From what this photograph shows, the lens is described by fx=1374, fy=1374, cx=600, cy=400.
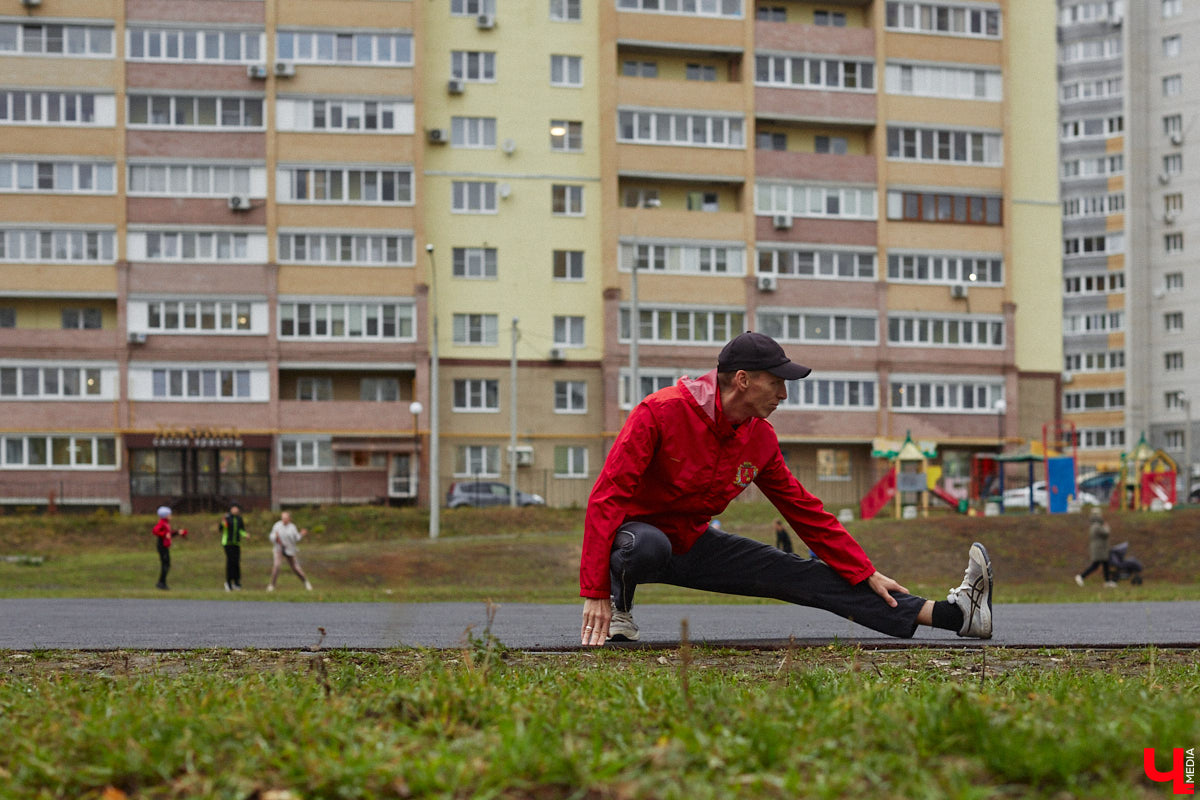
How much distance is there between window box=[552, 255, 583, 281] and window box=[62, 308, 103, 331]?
1925 centimetres

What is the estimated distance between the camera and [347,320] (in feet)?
188

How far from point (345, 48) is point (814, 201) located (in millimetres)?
21497

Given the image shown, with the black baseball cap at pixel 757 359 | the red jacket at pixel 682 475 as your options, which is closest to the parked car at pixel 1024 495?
the red jacket at pixel 682 475

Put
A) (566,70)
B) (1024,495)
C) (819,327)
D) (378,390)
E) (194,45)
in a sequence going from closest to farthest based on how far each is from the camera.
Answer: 1. (194,45)
2. (378,390)
3. (566,70)
4. (819,327)
5. (1024,495)

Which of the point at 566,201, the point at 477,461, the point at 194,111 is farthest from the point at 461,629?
the point at 194,111

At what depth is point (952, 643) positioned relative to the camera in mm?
7285

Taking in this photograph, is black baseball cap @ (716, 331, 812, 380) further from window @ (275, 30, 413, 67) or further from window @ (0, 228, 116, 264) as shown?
window @ (0, 228, 116, 264)

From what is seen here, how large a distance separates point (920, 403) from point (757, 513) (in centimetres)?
1722

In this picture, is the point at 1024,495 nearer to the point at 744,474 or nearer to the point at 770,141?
the point at 770,141

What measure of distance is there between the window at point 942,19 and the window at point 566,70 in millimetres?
14519

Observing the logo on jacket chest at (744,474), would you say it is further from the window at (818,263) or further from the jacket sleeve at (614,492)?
the window at (818,263)

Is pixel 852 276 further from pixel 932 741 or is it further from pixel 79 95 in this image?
pixel 932 741

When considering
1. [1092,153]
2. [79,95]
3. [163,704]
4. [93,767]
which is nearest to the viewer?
[93,767]

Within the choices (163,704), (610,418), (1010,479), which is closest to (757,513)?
(610,418)
